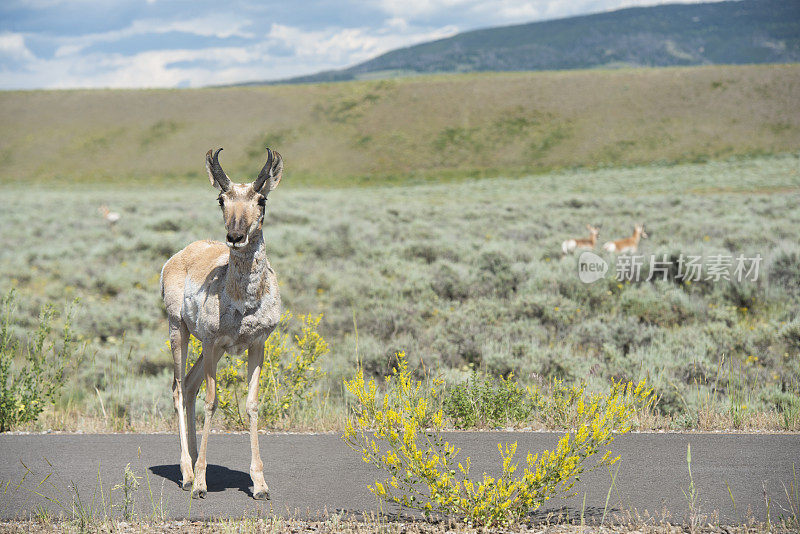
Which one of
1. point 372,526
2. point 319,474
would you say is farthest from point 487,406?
point 372,526

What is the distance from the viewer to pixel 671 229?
2016 centimetres

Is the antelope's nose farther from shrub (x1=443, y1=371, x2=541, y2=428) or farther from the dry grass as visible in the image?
shrub (x1=443, y1=371, x2=541, y2=428)

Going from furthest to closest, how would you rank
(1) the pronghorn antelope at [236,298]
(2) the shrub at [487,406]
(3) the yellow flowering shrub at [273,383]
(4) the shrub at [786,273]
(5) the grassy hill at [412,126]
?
(5) the grassy hill at [412,126]
(4) the shrub at [786,273]
(3) the yellow flowering shrub at [273,383]
(2) the shrub at [487,406]
(1) the pronghorn antelope at [236,298]

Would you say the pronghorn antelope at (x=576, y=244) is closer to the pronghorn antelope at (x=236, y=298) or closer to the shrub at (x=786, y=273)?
the shrub at (x=786, y=273)

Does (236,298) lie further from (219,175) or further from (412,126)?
(412,126)

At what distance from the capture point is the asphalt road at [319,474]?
4.52 m

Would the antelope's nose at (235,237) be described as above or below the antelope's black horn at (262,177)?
below

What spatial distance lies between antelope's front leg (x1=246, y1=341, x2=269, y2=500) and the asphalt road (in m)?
0.10

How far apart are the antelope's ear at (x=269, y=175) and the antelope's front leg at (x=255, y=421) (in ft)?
3.78

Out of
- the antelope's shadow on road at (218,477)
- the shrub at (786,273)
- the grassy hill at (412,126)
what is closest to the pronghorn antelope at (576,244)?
the shrub at (786,273)

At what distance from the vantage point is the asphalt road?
4.52m

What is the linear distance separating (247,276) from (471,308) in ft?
23.5

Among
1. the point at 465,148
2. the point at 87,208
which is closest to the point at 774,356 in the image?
the point at 87,208

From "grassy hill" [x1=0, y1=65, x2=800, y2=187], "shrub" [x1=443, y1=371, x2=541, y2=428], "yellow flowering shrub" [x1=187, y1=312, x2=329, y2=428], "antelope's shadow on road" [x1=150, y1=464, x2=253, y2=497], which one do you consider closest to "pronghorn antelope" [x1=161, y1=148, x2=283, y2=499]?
"antelope's shadow on road" [x1=150, y1=464, x2=253, y2=497]
